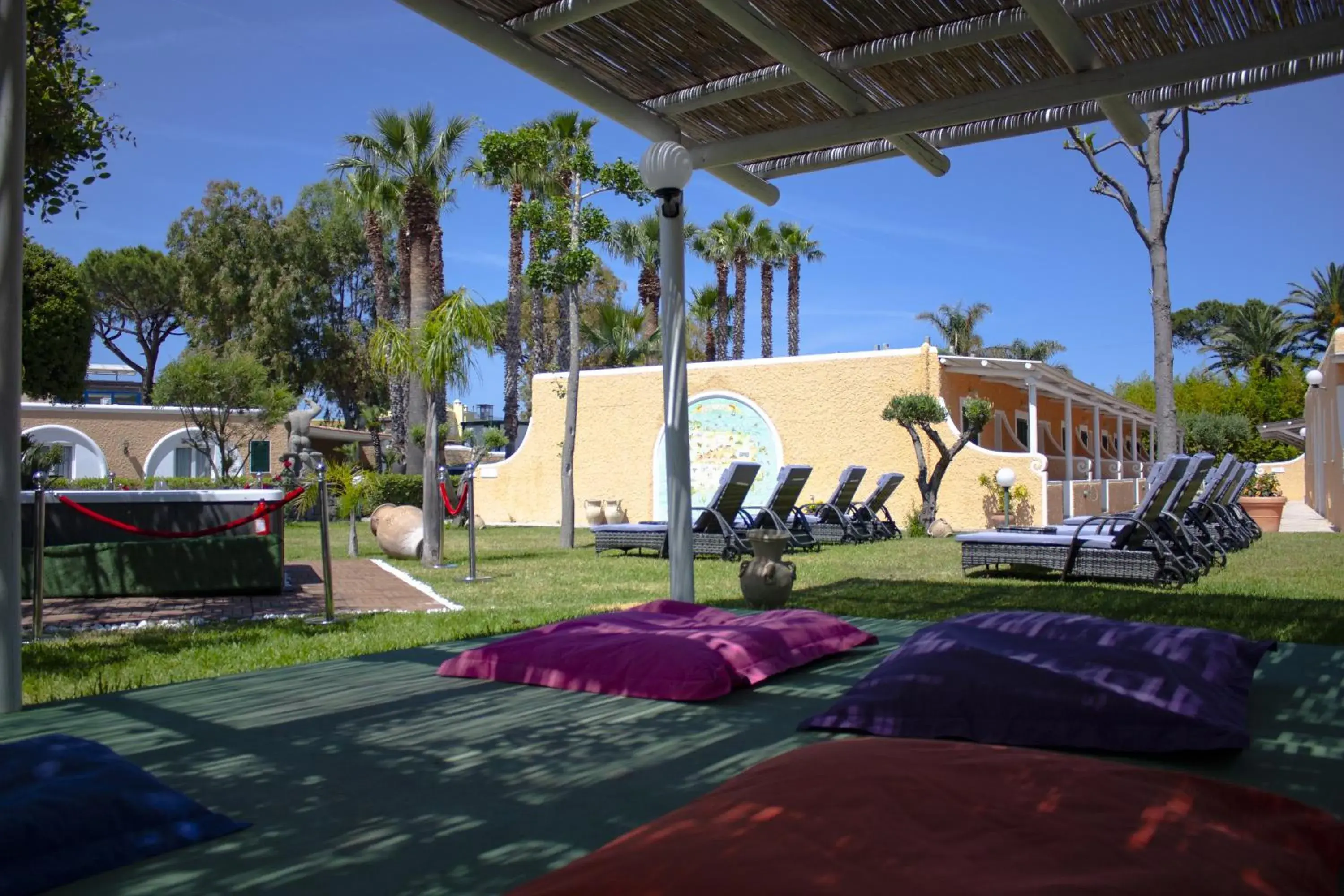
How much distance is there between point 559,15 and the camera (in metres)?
4.81

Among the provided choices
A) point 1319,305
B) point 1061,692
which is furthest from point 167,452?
point 1319,305

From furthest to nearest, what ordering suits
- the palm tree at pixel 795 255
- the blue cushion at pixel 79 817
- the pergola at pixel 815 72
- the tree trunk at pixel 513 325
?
the palm tree at pixel 795 255
the tree trunk at pixel 513 325
the pergola at pixel 815 72
the blue cushion at pixel 79 817

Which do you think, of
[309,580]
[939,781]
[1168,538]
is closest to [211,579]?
[309,580]

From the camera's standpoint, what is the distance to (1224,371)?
4819 centimetres

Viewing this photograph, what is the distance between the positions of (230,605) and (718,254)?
80.8ft

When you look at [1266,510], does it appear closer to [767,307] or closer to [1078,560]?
[1078,560]

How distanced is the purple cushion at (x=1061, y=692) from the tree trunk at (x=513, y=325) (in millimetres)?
21536

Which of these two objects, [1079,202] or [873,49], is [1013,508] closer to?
[873,49]

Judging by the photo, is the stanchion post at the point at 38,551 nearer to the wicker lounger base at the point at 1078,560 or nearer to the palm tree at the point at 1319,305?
the wicker lounger base at the point at 1078,560

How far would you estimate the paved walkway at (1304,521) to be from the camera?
15797 millimetres

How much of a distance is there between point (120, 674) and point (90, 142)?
5.19m

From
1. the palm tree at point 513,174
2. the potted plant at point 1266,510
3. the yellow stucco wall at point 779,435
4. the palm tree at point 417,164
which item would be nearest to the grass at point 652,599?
the potted plant at point 1266,510

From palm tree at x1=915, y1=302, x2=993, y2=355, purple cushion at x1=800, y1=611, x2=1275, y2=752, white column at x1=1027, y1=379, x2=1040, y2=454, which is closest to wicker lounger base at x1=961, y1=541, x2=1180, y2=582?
purple cushion at x1=800, y1=611, x2=1275, y2=752

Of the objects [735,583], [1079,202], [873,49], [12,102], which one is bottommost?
[735,583]
